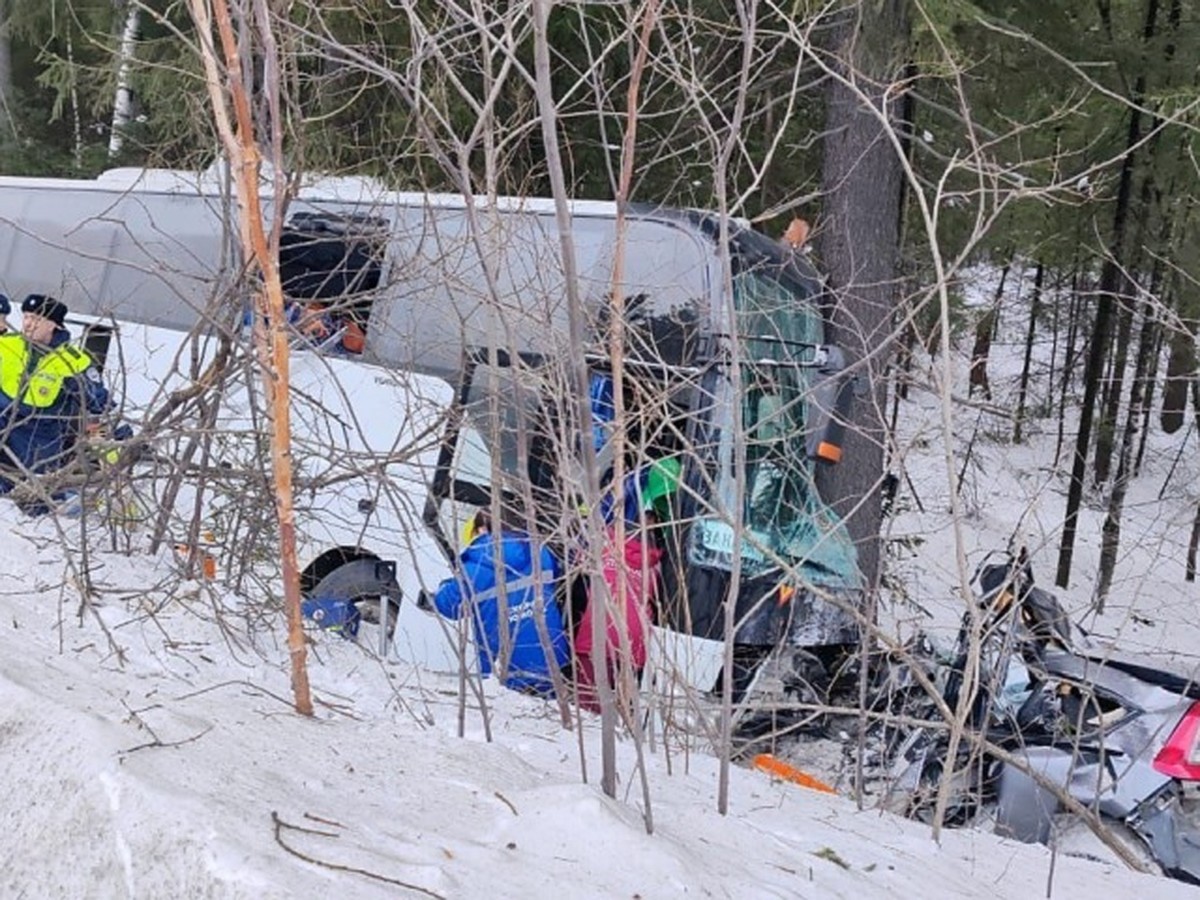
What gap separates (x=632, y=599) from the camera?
379 cm

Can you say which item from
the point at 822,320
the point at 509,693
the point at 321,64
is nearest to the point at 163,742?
the point at 509,693

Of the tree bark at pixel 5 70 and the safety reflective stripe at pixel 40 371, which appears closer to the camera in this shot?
the safety reflective stripe at pixel 40 371

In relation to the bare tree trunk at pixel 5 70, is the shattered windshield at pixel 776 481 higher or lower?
lower

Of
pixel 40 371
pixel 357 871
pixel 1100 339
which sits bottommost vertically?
pixel 357 871

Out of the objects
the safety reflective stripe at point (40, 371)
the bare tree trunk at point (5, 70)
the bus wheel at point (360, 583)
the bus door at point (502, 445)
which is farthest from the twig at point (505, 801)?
the bare tree trunk at point (5, 70)

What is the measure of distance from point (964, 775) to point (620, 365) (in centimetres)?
215

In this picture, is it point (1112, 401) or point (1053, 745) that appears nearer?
point (1053, 745)

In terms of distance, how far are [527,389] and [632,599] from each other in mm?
854

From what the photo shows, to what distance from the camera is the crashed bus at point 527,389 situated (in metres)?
4.20

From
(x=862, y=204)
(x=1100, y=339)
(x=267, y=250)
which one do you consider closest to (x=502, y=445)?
(x=267, y=250)

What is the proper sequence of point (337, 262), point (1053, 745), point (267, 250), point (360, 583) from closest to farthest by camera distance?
1. point (267, 250)
2. point (1053, 745)
3. point (337, 262)
4. point (360, 583)

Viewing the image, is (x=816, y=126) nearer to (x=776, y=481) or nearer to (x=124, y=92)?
(x=776, y=481)

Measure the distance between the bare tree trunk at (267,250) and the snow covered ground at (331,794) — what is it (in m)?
0.41

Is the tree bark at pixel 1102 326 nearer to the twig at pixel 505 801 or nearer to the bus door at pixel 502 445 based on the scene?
the bus door at pixel 502 445
